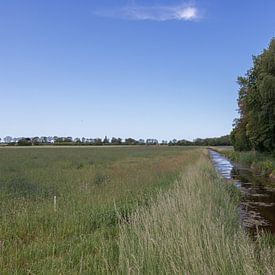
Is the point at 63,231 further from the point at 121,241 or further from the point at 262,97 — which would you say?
the point at 262,97

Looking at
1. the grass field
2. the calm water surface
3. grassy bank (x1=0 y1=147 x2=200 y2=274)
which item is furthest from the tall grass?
the calm water surface

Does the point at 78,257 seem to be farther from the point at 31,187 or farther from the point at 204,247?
the point at 31,187

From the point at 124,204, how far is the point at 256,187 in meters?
17.0

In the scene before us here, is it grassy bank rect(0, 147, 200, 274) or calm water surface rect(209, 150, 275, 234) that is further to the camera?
calm water surface rect(209, 150, 275, 234)

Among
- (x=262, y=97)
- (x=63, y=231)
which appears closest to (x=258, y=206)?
(x=63, y=231)

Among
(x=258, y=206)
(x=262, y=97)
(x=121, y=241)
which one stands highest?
(x=262, y=97)

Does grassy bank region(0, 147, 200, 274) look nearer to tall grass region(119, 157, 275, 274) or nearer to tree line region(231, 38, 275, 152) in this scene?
tall grass region(119, 157, 275, 274)

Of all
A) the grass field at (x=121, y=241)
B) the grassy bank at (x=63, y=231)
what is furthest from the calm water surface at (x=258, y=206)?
the grassy bank at (x=63, y=231)

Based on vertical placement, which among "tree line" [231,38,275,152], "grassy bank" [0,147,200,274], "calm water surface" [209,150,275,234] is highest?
"tree line" [231,38,275,152]

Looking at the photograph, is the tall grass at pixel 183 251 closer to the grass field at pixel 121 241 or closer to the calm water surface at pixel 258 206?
the grass field at pixel 121 241

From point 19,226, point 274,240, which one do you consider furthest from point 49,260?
point 274,240

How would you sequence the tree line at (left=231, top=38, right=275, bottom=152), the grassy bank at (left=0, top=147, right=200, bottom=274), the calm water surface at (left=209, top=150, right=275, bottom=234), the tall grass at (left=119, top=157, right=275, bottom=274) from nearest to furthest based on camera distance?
the tall grass at (left=119, top=157, right=275, bottom=274) < the grassy bank at (left=0, top=147, right=200, bottom=274) < the calm water surface at (left=209, top=150, right=275, bottom=234) < the tree line at (left=231, top=38, right=275, bottom=152)

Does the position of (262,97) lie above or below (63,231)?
above

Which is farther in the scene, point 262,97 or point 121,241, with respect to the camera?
point 262,97
